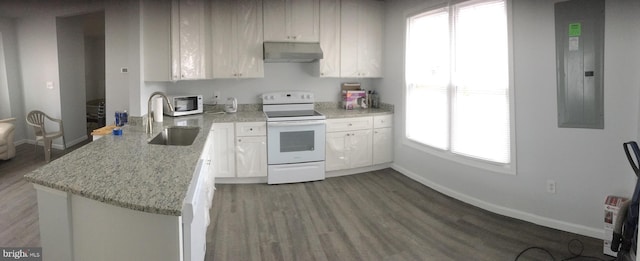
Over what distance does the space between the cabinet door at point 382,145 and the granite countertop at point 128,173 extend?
8.40ft

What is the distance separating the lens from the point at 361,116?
4.57 meters

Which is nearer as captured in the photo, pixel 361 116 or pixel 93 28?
pixel 361 116

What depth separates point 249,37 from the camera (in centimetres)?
435

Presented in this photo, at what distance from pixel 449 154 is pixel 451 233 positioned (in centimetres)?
Result: 114

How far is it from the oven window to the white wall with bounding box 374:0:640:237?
180 cm

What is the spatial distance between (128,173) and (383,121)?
3.48 meters

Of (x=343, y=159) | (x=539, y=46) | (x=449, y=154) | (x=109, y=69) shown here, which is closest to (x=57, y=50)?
(x=109, y=69)

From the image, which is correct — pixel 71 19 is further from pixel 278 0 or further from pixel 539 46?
pixel 539 46

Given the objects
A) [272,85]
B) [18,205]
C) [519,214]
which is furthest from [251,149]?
[519,214]

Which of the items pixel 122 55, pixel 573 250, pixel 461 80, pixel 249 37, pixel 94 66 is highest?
pixel 94 66

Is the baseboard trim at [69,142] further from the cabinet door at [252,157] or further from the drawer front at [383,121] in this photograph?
the drawer front at [383,121]

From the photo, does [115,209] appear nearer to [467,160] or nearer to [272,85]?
[467,160]

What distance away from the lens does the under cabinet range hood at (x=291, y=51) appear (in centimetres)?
430

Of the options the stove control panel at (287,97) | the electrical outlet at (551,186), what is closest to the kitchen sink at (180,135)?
the stove control panel at (287,97)
